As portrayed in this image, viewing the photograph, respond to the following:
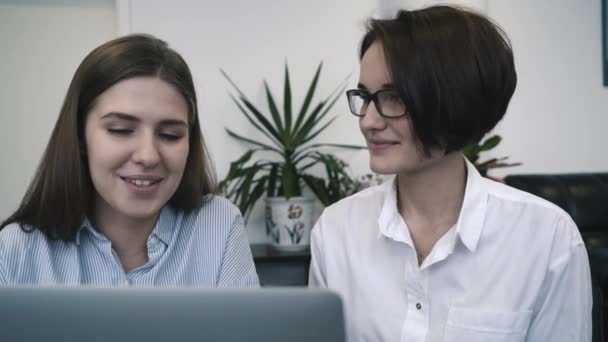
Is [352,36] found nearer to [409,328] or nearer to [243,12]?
[243,12]

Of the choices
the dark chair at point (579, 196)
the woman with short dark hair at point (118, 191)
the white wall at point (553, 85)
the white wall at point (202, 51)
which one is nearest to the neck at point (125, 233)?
the woman with short dark hair at point (118, 191)

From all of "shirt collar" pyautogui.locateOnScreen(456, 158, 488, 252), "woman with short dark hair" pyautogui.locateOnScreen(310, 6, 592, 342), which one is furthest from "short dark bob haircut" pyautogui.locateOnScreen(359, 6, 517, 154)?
A: "shirt collar" pyautogui.locateOnScreen(456, 158, 488, 252)

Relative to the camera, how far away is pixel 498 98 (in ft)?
4.25

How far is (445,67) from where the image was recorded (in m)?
1.22

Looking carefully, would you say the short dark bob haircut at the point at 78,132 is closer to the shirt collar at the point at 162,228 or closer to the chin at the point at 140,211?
the shirt collar at the point at 162,228

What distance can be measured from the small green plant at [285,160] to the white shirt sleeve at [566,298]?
1745 millimetres

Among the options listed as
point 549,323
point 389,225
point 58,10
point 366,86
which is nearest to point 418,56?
point 366,86

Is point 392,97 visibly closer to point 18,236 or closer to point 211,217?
point 211,217

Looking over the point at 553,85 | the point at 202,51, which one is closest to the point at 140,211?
the point at 202,51

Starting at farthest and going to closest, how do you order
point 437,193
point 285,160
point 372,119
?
point 285,160
point 437,193
point 372,119

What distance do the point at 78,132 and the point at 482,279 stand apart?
3.13 feet

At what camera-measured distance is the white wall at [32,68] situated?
3293 mm

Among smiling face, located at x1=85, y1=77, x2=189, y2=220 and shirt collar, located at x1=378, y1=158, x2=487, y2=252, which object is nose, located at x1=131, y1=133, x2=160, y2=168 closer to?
smiling face, located at x1=85, y1=77, x2=189, y2=220

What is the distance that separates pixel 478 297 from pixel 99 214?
882 mm
